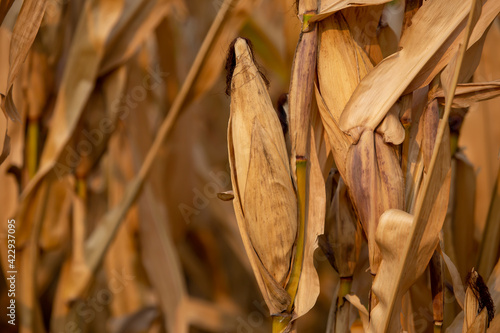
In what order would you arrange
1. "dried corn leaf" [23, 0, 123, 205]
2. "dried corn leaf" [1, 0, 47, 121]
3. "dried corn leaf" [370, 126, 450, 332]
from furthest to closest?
"dried corn leaf" [23, 0, 123, 205] < "dried corn leaf" [1, 0, 47, 121] < "dried corn leaf" [370, 126, 450, 332]

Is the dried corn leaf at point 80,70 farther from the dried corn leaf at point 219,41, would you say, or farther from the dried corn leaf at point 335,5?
the dried corn leaf at point 335,5

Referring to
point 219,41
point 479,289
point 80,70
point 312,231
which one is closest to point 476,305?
point 479,289

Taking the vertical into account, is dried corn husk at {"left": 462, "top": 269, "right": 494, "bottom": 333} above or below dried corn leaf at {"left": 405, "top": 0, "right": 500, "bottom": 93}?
below

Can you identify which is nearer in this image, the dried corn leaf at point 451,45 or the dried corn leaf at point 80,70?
the dried corn leaf at point 451,45

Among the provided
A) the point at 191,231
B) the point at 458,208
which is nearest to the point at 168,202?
the point at 191,231

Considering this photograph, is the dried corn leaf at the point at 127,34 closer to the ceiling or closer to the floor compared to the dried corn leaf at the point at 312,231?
closer to the ceiling

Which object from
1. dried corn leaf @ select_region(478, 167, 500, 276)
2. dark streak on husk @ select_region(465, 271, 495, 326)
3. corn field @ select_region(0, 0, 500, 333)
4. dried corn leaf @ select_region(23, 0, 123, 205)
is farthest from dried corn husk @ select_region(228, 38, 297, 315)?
dried corn leaf @ select_region(23, 0, 123, 205)

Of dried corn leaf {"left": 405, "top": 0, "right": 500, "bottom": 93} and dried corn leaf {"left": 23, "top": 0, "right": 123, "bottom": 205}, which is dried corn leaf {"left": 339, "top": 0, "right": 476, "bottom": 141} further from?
dried corn leaf {"left": 23, "top": 0, "right": 123, "bottom": 205}

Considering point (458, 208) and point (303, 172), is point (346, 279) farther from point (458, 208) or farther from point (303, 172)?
point (458, 208)

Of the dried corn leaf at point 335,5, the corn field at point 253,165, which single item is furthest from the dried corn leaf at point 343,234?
the dried corn leaf at point 335,5

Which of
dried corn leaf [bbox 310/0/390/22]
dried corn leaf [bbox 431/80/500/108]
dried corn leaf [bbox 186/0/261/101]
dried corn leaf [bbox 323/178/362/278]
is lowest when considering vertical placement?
dried corn leaf [bbox 323/178/362/278]
